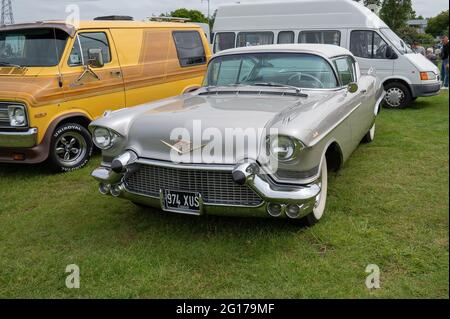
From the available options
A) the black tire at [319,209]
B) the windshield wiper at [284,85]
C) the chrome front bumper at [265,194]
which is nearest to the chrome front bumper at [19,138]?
the chrome front bumper at [265,194]

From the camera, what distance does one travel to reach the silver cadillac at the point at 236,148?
3383mm

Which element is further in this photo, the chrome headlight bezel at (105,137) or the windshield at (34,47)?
the windshield at (34,47)

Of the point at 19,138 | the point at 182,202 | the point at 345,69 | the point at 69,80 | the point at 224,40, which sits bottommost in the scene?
the point at 182,202

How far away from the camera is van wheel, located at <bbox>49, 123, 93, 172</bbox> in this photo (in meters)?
5.97

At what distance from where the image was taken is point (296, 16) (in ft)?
36.2

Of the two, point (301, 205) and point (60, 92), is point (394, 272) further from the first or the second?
point (60, 92)

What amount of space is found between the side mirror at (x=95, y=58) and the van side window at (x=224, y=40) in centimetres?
608

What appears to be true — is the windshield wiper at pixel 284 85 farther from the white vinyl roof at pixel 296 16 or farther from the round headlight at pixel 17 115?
the white vinyl roof at pixel 296 16

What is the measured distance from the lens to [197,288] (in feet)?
10.3

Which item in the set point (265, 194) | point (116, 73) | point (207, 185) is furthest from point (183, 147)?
point (116, 73)

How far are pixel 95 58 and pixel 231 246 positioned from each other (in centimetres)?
394

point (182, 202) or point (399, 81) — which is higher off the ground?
point (399, 81)

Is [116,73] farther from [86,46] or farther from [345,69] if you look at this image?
[345,69]

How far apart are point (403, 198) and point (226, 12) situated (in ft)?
29.2
